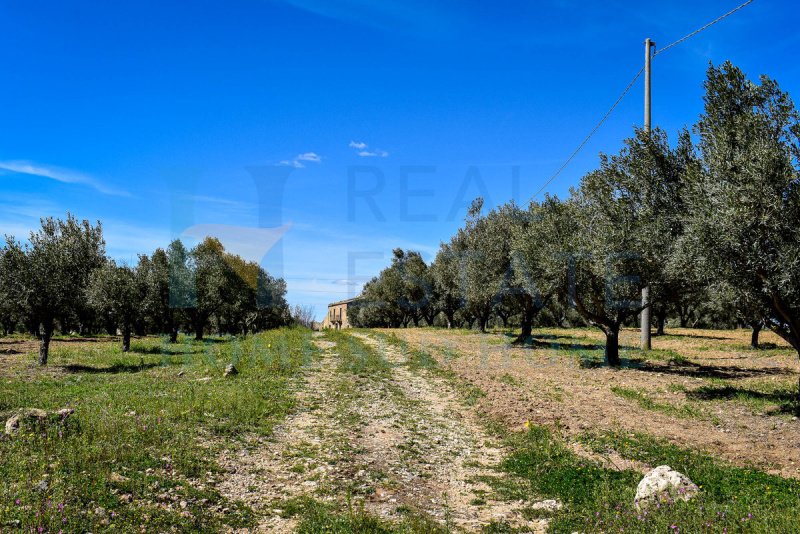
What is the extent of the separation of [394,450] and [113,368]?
74.3ft

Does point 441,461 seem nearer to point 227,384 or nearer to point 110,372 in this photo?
point 227,384

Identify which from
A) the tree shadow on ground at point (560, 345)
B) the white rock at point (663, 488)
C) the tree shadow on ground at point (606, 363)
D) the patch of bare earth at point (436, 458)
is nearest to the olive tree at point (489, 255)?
the tree shadow on ground at point (560, 345)

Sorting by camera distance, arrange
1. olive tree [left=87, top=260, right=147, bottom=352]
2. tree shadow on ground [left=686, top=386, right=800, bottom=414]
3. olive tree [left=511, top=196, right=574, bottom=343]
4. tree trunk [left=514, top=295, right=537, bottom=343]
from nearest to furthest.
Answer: tree shadow on ground [left=686, top=386, right=800, bottom=414]
olive tree [left=511, top=196, right=574, bottom=343]
olive tree [left=87, top=260, right=147, bottom=352]
tree trunk [left=514, top=295, right=537, bottom=343]

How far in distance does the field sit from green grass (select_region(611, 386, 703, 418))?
15 centimetres

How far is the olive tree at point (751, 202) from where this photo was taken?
1305cm

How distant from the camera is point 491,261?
38031mm

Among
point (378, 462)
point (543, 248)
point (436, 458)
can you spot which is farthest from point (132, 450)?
point (543, 248)

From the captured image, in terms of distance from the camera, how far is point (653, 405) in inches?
668

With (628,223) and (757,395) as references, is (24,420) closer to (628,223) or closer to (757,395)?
(628,223)

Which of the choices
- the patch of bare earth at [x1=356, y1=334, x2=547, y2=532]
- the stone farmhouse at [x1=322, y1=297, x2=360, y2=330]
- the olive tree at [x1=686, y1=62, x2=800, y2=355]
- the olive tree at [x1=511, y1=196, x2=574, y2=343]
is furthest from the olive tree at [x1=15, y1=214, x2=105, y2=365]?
the stone farmhouse at [x1=322, y1=297, x2=360, y2=330]

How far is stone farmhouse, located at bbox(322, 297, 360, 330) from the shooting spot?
113844mm

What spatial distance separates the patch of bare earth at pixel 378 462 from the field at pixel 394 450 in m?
0.06

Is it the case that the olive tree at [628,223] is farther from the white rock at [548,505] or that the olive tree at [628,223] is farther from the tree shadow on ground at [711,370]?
the white rock at [548,505]

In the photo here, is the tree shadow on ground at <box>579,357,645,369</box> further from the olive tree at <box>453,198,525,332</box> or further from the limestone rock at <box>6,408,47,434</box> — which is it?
the limestone rock at <box>6,408,47,434</box>
